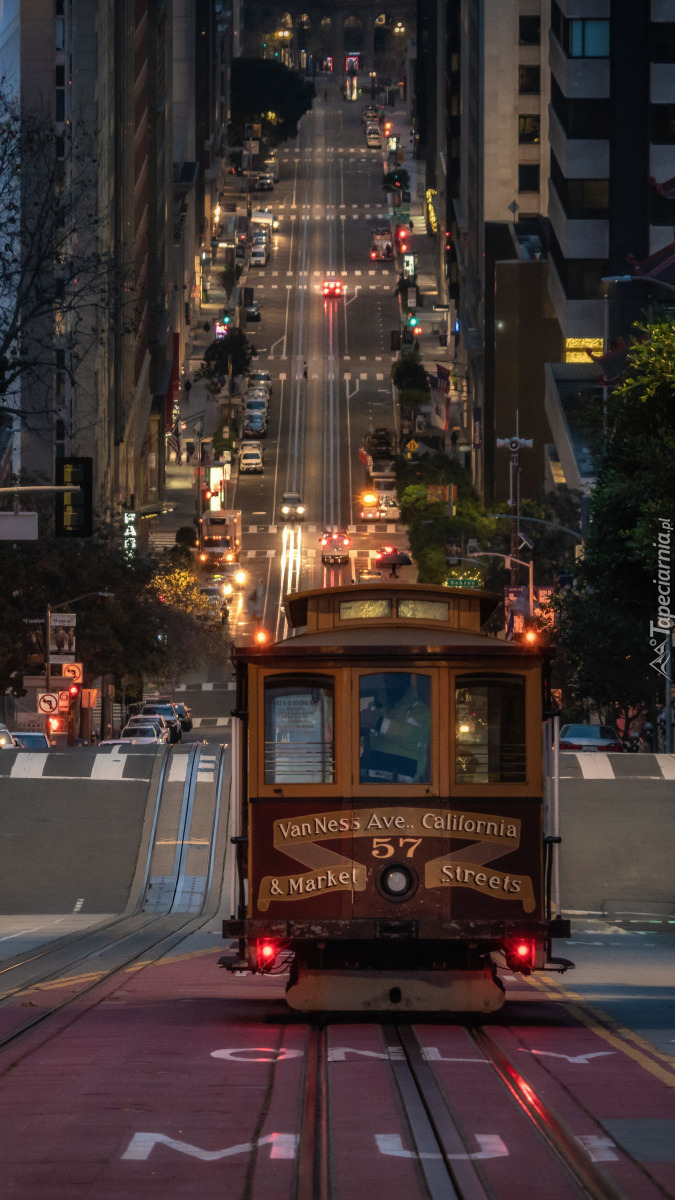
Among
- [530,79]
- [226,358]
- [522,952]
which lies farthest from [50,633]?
[226,358]

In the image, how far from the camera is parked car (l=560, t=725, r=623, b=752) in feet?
182

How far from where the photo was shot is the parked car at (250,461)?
167750 mm

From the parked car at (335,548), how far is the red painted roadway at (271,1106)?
116848 millimetres

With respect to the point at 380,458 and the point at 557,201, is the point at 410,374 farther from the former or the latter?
the point at 557,201

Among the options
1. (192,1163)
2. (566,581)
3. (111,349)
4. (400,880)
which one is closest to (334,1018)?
(400,880)

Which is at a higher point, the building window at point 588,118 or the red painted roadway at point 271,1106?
the building window at point 588,118

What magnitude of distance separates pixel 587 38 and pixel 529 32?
4227cm

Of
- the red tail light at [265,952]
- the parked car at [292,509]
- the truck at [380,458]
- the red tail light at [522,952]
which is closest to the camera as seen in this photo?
the red tail light at [522,952]

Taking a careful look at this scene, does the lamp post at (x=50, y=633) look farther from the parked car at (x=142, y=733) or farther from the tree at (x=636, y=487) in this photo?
the tree at (x=636, y=487)

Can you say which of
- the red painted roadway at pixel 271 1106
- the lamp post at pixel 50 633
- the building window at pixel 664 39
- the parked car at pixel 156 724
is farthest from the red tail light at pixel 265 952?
the building window at pixel 664 39

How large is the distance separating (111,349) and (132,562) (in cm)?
4166

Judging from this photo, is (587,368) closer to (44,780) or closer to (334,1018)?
(44,780)

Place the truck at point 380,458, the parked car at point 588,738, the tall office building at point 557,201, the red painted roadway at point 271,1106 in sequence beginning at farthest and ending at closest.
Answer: the truck at point 380,458
the tall office building at point 557,201
the parked car at point 588,738
the red painted roadway at point 271,1106

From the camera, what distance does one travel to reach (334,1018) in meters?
18.4
